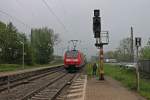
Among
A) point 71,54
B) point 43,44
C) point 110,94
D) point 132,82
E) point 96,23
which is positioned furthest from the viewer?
point 43,44

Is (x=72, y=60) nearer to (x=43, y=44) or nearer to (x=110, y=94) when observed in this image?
(x=110, y=94)

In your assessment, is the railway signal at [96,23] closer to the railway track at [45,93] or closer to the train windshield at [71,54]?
the railway track at [45,93]

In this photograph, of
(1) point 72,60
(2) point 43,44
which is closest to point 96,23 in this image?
(1) point 72,60

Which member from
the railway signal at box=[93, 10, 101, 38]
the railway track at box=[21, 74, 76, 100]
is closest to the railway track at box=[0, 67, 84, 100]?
the railway track at box=[21, 74, 76, 100]

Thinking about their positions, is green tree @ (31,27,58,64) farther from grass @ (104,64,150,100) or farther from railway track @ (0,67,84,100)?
railway track @ (0,67,84,100)

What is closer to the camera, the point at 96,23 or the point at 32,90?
the point at 32,90

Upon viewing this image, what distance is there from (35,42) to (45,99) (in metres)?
95.4

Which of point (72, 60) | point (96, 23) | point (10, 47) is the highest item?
point (10, 47)

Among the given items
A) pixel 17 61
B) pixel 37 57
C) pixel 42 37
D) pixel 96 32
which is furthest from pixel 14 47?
pixel 96 32

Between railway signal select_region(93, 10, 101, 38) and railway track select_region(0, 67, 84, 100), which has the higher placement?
railway signal select_region(93, 10, 101, 38)

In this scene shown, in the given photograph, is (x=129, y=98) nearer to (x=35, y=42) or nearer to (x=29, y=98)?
(x=29, y=98)

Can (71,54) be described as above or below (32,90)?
above

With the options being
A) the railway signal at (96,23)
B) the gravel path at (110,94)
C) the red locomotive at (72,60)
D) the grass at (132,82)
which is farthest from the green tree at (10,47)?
the gravel path at (110,94)


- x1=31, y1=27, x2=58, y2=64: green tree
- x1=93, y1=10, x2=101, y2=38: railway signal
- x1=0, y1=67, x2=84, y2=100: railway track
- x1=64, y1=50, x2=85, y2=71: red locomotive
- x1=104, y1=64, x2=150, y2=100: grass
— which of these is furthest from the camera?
x1=31, y1=27, x2=58, y2=64: green tree
